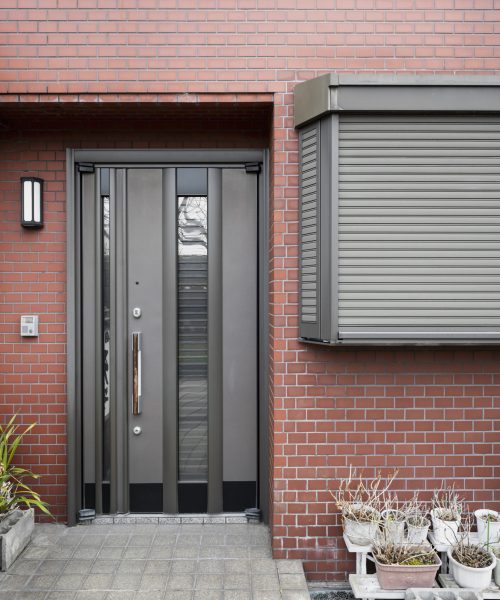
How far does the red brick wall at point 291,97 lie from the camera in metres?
→ 3.58

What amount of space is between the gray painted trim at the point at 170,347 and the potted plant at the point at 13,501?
0.95 m

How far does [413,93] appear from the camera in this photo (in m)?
3.44

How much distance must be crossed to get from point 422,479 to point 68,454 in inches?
106

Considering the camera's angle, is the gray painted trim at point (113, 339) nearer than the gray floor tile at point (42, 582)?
No

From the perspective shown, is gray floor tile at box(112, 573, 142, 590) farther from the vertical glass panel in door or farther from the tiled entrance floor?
the vertical glass panel in door

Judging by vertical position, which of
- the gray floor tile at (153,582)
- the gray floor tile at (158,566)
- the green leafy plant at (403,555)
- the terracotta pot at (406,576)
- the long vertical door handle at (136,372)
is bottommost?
the gray floor tile at (153,582)

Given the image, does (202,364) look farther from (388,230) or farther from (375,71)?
(375,71)

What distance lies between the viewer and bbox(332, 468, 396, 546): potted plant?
11.0ft

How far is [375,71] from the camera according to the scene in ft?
11.7

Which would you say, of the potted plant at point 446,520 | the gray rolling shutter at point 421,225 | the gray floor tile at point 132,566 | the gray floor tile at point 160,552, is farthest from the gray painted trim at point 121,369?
the potted plant at point 446,520

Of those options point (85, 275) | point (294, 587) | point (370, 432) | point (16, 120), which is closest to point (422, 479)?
point (370, 432)

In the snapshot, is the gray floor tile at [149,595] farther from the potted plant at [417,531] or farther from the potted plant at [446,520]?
the potted plant at [446,520]

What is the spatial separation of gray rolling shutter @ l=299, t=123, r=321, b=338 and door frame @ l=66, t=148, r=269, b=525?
0.58 meters

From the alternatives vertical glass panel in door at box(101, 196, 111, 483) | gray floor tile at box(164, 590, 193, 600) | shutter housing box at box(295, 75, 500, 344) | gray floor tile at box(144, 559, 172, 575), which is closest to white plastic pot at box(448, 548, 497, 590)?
shutter housing box at box(295, 75, 500, 344)
